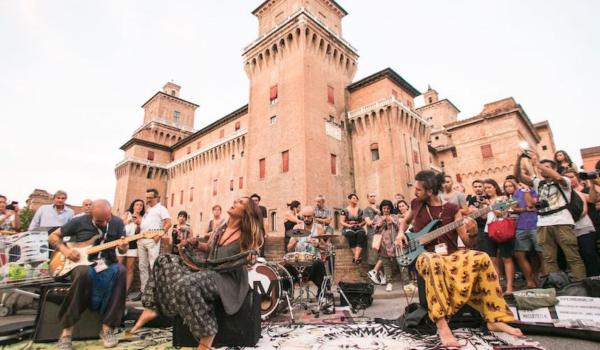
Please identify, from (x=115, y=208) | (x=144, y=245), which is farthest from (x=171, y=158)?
(x=144, y=245)

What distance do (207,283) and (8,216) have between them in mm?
6703

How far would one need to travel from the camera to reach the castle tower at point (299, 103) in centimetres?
2083

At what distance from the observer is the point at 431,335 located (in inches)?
128

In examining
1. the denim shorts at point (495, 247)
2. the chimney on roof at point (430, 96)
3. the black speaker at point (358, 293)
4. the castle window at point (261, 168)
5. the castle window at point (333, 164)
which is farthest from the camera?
the chimney on roof at point (430, 96)

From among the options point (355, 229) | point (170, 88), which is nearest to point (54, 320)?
point (355, 229)

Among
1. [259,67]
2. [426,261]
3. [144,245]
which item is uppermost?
[259,67]

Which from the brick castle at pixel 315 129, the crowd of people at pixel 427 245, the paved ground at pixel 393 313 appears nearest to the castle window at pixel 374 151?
the brick castle at pixel 315 129

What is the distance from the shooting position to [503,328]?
2.99m

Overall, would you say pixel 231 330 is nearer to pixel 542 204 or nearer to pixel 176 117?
pixel 542 204

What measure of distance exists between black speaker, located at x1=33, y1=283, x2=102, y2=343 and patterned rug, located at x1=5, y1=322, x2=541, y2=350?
0.09 meters

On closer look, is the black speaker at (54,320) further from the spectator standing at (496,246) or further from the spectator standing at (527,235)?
the spectator standing at (527,235)

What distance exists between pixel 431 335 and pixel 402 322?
38cm

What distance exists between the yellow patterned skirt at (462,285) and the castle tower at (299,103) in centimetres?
1621

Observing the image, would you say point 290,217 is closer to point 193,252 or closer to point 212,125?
point 193,252
